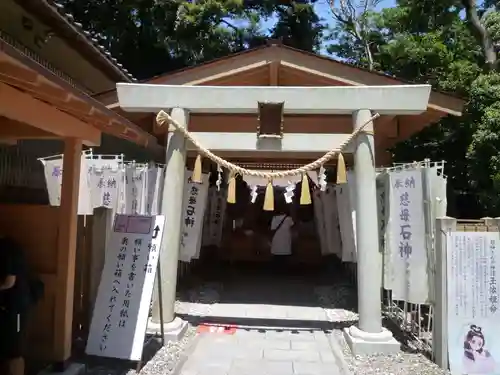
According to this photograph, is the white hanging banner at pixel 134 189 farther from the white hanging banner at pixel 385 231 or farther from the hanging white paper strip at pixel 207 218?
the hanging white paper strip at pixel 207 218

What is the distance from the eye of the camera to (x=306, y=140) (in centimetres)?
785

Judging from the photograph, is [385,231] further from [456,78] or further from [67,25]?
[456,78]

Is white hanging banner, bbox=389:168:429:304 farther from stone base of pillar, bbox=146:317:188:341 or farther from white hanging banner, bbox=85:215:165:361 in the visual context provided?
white hanging banner, bbox=85:215:165:361

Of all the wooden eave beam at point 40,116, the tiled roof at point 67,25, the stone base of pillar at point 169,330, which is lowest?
the stone base of pillar at point 169,330

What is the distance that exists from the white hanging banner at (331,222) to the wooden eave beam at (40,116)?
724cm

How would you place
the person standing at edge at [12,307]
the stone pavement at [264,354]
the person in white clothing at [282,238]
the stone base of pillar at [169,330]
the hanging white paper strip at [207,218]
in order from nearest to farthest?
the person standing at edge at [12,307] → the stone pavement at [264,354] → the stone base of pillar at [169,330] → the hanging white paper strip at [207,218] → the person in white clothing at [282,238]

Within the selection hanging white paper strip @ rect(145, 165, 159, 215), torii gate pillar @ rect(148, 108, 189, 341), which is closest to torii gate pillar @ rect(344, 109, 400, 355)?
torii gate pillar @ rect(148, 108, 189, 341)

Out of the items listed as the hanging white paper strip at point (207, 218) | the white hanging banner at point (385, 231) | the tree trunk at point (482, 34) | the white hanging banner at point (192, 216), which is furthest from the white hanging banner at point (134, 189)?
the tree trunk at point (482, 34)

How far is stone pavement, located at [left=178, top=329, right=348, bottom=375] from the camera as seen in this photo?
656cm

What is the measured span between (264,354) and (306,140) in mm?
3172

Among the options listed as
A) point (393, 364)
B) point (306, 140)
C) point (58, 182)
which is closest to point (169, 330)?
point (58, 182)

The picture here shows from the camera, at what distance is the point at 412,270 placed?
716cm

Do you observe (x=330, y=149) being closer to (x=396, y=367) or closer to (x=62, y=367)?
(x=396, y=367)

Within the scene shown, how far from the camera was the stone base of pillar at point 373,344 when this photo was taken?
7.15 metres
